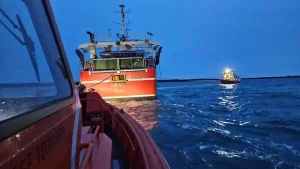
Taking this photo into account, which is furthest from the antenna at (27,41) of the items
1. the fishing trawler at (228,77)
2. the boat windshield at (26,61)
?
the fishing trawler at (228,77)

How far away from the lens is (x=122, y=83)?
66.1 ft

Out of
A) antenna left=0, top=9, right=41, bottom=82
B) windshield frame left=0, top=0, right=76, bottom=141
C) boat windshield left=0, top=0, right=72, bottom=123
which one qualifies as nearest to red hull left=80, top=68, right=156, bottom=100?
windshield frame left=0, top=0, right=76, bottom=141

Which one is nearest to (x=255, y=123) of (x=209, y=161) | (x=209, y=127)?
(x=209, y=127)

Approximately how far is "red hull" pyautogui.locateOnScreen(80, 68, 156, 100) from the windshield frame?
17.5 meters

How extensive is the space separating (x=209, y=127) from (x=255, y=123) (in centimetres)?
215

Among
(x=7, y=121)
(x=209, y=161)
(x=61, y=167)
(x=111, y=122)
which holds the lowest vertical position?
(x=209, y=161)

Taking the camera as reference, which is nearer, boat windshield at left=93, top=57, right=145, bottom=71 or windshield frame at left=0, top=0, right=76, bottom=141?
windshield frame at left=0, top=0, right=76, bottom=141

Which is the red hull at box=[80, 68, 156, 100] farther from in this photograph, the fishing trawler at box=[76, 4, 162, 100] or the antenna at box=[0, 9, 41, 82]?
the antenna at box=[0, 9, 41, 82]

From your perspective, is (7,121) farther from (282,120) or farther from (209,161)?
(282,120)

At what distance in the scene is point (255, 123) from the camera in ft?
37.9

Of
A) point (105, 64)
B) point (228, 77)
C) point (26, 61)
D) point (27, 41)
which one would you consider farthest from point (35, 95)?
point (228, 77)

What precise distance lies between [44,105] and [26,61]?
269 mm

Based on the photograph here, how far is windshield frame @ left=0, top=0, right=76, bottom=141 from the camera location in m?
1.09

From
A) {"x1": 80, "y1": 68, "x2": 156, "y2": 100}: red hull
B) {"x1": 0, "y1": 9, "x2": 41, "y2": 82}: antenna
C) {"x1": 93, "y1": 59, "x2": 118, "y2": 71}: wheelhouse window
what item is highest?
Result: {"x1": 93, "y1": 59, "x2": 118, "y2": 71}: wheelhouse window
